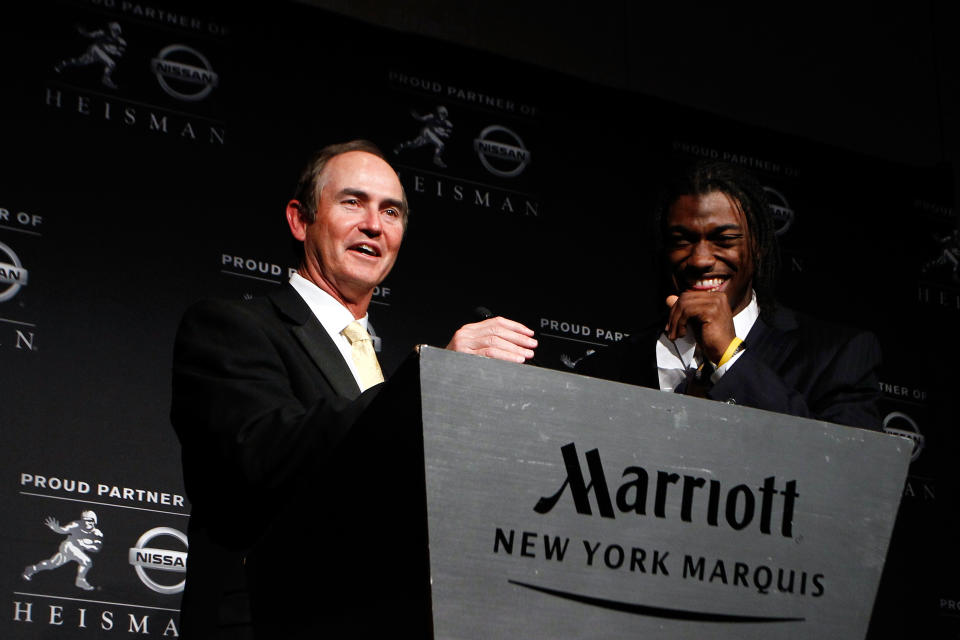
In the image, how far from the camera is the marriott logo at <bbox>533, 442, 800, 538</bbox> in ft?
4.49

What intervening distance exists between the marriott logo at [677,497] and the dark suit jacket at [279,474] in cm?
18

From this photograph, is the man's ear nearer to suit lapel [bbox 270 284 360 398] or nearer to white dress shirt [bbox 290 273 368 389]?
white dress shirt [bbox 290 273 368 389]

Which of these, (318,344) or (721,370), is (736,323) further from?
(318,344)

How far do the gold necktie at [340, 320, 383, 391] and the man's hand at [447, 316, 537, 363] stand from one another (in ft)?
1.93

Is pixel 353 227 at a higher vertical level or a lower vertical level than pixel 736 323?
higher

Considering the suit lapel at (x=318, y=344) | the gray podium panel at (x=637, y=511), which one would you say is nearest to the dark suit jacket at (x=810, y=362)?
the suit lapel at (x=318, y=344)

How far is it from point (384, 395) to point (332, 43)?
9.07 feet

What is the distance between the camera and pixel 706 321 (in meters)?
2.12

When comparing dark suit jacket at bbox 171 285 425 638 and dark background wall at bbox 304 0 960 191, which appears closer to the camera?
dark suit jacket at bbox 171 285 425 638

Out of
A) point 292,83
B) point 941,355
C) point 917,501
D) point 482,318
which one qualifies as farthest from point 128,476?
point 941,355

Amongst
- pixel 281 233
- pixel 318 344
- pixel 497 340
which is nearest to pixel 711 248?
pixel 318 344

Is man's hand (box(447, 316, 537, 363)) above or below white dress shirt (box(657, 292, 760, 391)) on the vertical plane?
below

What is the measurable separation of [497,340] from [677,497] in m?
0.34

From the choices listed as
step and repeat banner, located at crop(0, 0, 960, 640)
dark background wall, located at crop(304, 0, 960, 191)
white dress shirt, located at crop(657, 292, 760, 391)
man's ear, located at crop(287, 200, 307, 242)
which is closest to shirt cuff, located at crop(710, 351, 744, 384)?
white dress shirt, located at crop(657, 292, 760, 391)
